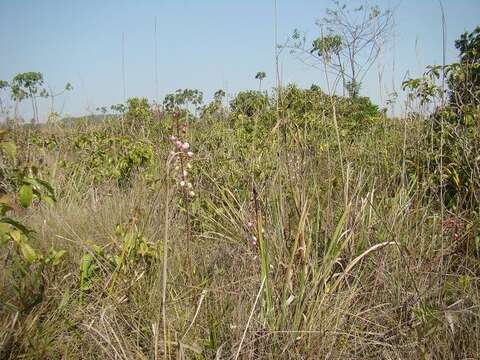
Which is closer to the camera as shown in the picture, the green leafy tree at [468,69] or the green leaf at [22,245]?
the green leaf at [22,245]

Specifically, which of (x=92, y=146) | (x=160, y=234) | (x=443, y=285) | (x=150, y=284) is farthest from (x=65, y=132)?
(x=443, y=285)

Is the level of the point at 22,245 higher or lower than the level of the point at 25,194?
lower

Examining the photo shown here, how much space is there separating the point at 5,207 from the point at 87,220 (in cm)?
109

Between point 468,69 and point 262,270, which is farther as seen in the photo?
point 468,69

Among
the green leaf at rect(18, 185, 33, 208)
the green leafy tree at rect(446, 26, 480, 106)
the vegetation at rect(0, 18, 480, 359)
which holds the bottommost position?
the vegetation at rect(0, 18, 480, 359)

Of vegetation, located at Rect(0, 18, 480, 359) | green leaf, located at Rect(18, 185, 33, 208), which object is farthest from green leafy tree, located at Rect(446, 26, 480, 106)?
green leaf, located at Rect(18, 185, 33, 208)

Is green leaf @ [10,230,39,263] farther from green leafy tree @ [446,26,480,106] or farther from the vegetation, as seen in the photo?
green leafy tree @ [446,26,480,106]

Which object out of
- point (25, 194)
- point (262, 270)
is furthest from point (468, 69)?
point (25, 194)

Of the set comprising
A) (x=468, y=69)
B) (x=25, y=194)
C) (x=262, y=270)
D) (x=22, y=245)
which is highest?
(x=468, y=69)

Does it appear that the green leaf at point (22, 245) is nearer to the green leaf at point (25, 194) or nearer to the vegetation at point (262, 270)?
the vegetation at point (262, 270)

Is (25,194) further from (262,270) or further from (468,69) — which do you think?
(468,69)

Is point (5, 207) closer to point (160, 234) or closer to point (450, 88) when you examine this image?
point (160, 234)

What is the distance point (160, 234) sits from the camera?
2230 millimetres

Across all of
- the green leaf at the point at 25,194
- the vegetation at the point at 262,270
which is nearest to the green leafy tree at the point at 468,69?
the vegetation at the point at 262,270
